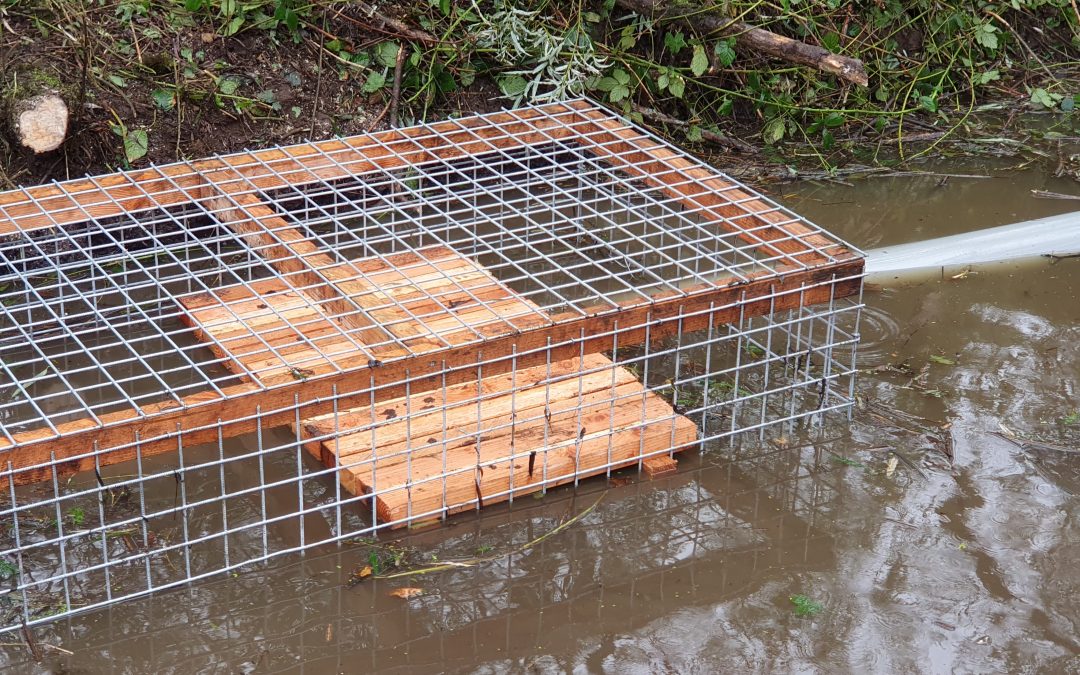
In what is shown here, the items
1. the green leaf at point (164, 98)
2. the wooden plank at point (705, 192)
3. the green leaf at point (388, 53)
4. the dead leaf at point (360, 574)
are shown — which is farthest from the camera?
the green leaf at point (388, 53)

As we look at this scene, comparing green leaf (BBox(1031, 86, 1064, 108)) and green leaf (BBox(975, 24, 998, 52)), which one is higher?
green leaf (BBox(975, 24, 998, 52))

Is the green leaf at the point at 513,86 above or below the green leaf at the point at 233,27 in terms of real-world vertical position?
below

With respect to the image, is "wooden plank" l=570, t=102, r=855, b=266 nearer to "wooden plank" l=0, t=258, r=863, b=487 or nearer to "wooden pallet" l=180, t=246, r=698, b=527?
"wooden plank" l=0, t=258, r=863, b=487

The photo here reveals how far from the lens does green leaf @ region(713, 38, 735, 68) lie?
20.6 feet

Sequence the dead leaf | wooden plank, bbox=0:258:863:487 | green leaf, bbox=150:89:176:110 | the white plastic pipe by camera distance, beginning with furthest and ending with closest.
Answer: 1. green leaf, bbox=150:89:176:110
2. the white plastic pipe
3. the dead leaf
4. wooden plank, bbox=0:258:863:487

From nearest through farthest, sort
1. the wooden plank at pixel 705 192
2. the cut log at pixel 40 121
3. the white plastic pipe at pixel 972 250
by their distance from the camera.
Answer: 1. the wooden plank at pixel 705 192
2. the cut log at pixel 40 121
3. the white plastic pipe at pixel 972 250

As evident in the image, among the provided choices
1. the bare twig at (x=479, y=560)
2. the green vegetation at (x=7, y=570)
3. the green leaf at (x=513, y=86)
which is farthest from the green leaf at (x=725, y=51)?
the green vegetation at (x=7, y=570)

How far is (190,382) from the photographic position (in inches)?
173

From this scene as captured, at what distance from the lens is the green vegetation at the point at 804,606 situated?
339 cm

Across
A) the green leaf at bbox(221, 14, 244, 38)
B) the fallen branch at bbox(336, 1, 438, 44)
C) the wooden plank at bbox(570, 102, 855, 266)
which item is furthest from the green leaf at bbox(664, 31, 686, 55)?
the green leaf at bbox(221, 14, 244, 38)

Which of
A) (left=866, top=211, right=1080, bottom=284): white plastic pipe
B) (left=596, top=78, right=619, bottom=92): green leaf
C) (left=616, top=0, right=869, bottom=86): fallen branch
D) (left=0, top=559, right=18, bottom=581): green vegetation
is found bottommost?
(left=866, top=211, right=1080, bottom=284): white plastic pipe

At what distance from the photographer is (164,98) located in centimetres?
563

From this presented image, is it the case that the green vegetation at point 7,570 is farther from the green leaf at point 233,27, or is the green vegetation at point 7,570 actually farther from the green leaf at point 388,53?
the green leaf at point 388,53

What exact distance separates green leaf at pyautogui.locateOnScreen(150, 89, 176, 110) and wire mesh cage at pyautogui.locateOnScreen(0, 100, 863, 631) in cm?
77
